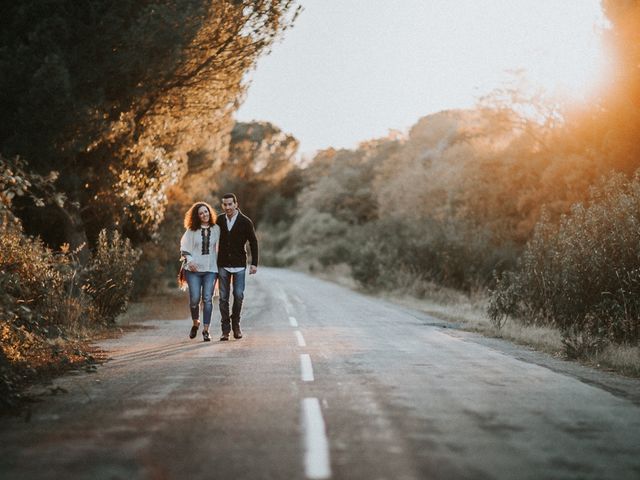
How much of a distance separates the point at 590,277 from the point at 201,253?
6.35m

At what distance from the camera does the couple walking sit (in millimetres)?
10836

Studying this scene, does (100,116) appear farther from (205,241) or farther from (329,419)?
(329,419)

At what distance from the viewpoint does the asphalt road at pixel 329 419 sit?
4.18 metres

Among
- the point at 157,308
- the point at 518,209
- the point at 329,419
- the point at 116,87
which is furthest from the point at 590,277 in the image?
the point at 518,209

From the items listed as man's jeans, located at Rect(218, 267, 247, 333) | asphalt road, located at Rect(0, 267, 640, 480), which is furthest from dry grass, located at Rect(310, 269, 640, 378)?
man's jeans, located at Rect(218, 267, 247, 333)

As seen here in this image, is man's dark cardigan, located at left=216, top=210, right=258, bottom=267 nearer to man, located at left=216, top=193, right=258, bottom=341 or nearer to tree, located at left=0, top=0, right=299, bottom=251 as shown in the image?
man, located at left=216, top=193, right=258, bottom=341

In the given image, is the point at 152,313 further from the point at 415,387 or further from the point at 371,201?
the point at 371,201

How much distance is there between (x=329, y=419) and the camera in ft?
17.6

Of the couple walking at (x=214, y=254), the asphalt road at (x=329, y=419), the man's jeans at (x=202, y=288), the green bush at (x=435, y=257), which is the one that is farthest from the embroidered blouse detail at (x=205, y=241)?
the green bush at (x=435, y=257)

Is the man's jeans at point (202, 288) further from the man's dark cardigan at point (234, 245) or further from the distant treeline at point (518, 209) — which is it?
the distant treeline at point (518, 209)

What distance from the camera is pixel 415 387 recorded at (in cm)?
686

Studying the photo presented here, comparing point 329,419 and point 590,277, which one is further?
point 590,277

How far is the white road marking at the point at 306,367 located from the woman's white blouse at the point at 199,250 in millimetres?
2470

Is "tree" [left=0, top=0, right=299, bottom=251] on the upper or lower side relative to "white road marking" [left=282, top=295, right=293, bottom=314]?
upper
